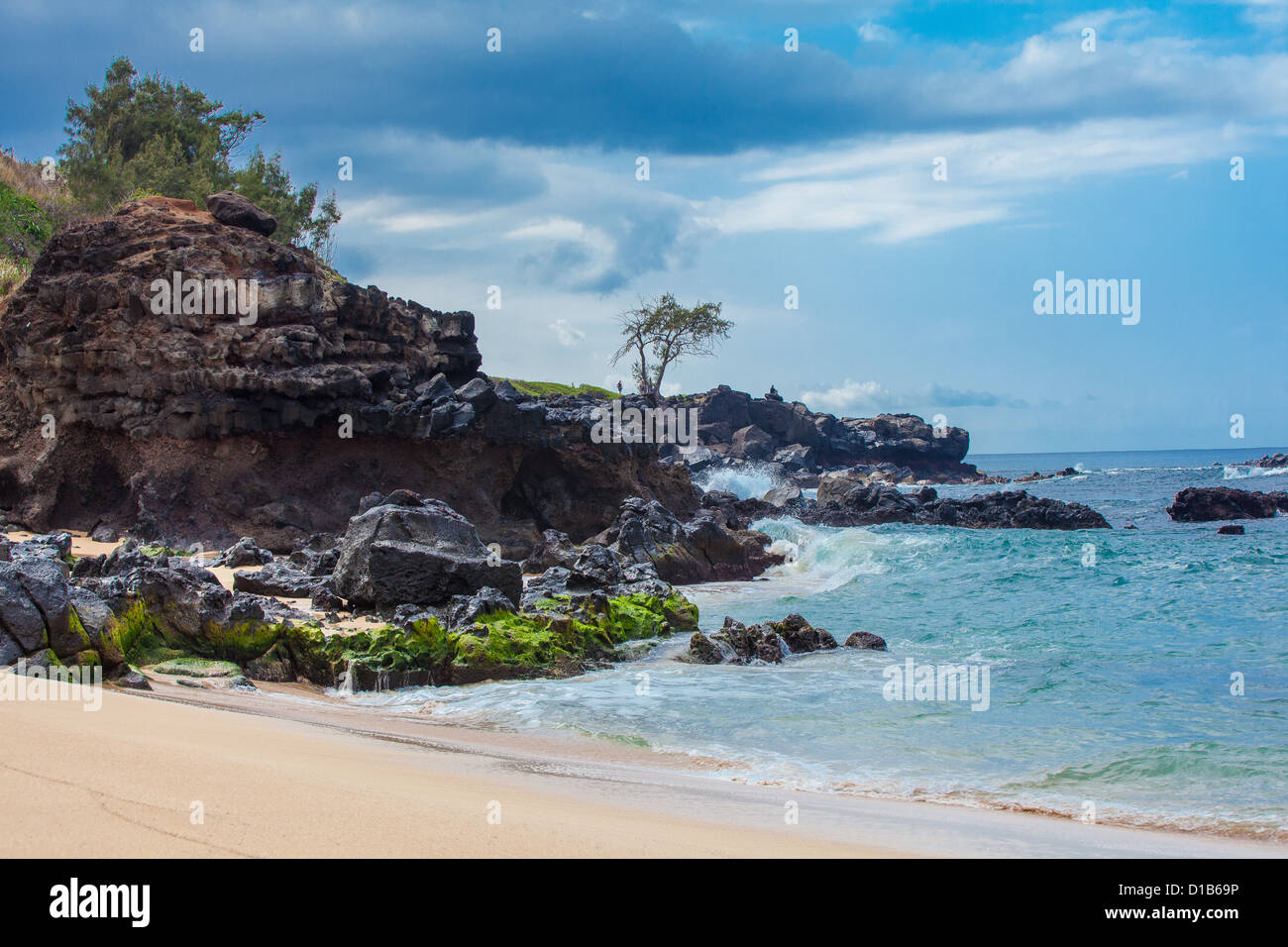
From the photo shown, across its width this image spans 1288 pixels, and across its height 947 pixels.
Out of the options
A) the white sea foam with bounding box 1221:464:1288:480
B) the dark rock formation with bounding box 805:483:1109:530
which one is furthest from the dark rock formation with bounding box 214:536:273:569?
the white sea foam with bounding box 1221:464:1288:480

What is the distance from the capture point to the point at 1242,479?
220ft

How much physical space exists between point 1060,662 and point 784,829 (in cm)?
905

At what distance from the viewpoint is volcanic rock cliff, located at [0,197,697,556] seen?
67.9 feet

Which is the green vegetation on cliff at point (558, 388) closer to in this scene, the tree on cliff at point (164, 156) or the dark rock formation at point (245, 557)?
the tree on cliff at point (164, 156)

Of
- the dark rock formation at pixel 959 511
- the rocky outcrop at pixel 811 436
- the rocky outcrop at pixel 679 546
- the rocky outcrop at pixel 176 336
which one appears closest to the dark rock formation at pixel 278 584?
the rocky outcrop at pixel 679 546

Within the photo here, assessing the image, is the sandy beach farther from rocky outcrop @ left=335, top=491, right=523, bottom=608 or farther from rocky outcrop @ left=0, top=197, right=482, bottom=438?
rocky outcrop @ left=0, top=197, right=482, bottom=438

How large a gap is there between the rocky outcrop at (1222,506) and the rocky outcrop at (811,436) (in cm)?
3708

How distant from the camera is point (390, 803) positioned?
384 centimetres

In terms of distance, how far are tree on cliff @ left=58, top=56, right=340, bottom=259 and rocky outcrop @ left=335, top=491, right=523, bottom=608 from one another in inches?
968

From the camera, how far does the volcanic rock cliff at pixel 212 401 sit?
67.9 feet

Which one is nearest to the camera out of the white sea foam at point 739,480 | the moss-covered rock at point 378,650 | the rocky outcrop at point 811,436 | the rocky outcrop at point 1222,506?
the moss-covered rock at point 378,650
